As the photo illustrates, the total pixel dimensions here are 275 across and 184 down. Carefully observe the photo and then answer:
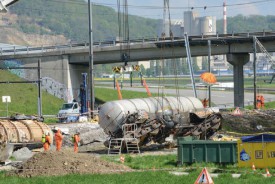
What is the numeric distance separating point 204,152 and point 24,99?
51907mm

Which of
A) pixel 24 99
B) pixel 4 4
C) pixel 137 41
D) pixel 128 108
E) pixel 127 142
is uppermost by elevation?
pixel 4 4

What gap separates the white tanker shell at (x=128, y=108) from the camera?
44312mm

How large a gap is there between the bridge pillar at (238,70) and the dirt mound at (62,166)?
175 ft

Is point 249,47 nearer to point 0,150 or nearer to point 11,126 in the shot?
point 11,126

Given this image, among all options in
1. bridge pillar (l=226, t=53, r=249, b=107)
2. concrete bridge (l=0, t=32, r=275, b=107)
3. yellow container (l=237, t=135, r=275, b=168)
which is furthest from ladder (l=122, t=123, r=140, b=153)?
bridge pillar (l=226, t=53, r=249, b=107)

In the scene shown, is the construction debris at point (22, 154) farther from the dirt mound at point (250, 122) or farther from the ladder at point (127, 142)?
the dirt mound at point (250, 122)

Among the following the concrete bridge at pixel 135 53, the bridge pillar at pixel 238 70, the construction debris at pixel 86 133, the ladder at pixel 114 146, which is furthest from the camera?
the bridge pillar at pixel 238 70

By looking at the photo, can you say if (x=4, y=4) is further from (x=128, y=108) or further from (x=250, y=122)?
(x=250, y=122)

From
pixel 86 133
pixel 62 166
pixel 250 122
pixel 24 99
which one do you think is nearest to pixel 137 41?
pixel 24 99

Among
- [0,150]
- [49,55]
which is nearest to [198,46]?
[49,55]

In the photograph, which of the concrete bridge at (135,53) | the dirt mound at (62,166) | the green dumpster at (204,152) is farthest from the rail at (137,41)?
the dirt mound at (62,166)

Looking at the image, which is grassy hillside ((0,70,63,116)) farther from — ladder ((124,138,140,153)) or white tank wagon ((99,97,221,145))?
ladder ((124,138,140,153))

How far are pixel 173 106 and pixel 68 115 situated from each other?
23074 mm

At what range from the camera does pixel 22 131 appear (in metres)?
45.2
